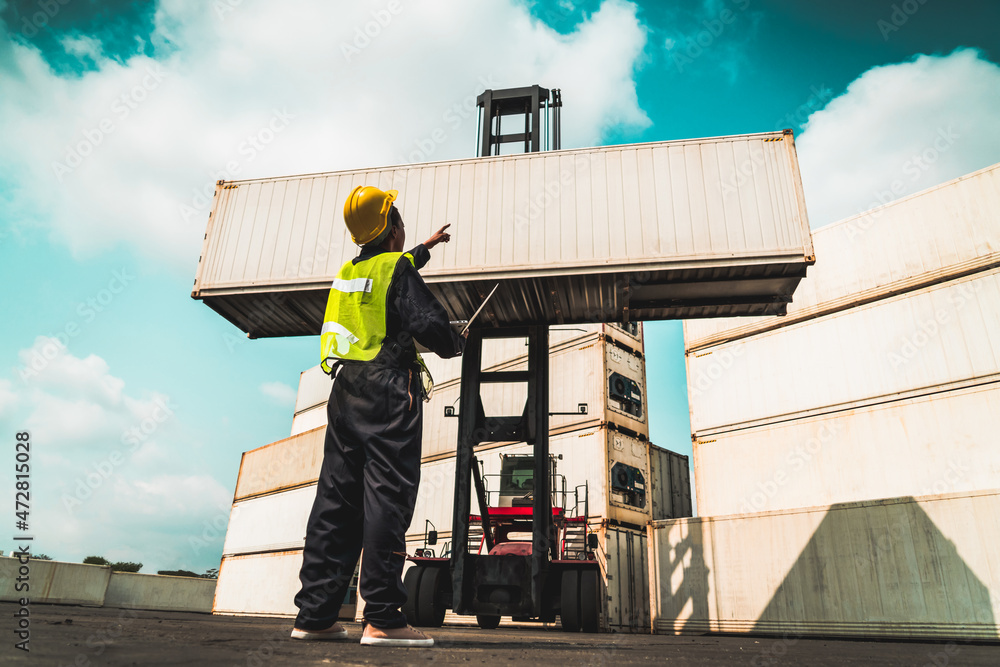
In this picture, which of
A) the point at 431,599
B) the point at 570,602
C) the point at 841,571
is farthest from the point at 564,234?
the point at 841,571

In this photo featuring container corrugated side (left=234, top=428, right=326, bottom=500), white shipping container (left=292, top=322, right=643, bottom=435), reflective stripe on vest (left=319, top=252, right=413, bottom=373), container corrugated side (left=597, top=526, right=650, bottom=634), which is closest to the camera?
reflective stripe on vest (left=319, top=252, right=413, bottom=373)

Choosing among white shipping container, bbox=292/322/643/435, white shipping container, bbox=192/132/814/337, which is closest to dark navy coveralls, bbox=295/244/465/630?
white shipping container, bbox=192/132/814/337

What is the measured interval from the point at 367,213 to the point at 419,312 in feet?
2.02

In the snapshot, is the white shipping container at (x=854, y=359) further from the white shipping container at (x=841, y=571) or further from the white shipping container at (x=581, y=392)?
the white shipping container at (x=841, y=571)

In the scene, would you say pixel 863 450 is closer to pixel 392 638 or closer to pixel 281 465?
pixel 392 638

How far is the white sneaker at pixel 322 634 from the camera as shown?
7.87 ft

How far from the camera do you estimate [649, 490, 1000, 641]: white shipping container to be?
8.27 metres

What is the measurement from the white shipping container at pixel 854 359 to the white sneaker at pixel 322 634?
11.0 m

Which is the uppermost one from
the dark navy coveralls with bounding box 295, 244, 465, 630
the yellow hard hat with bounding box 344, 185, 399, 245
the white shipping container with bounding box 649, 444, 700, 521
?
the white shipping container with bounding box 649, 444, 700, 521

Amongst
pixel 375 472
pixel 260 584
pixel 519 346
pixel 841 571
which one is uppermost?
pixel 519 346

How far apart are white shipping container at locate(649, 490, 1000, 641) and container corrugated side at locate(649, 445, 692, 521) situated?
8.26ft

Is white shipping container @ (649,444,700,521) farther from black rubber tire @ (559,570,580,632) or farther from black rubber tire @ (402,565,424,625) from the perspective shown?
black rubber tire @ (402,565,424,625)

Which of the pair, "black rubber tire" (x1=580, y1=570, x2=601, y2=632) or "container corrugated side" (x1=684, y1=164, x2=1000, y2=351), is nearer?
"black rubber tire" (x1=580, y1=570, x2=601, y2=632)

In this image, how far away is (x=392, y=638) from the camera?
2262 millimetres
